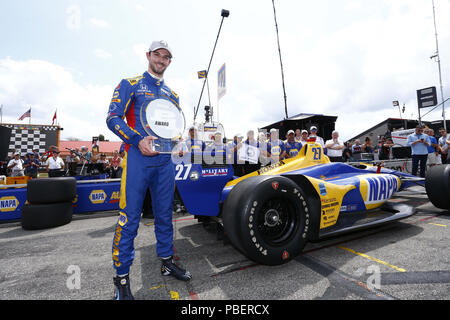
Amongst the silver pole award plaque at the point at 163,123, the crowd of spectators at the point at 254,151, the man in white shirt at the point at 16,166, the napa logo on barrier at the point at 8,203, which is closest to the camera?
the silver pole award plaque at the point at 163,123

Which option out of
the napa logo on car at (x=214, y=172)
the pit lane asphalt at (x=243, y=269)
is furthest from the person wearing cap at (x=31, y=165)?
the napa logo on car at (x=214, y=172)

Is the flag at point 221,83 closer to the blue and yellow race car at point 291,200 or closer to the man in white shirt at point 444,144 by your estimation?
the man in white shirt at point 444,144

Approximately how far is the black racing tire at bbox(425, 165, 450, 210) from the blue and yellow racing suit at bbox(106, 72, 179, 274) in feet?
12.7

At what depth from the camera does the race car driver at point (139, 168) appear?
67.0 inches

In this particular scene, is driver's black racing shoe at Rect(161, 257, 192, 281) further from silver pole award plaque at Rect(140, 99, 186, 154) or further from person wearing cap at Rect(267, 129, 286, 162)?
person wearing cap at Rect(267, 129, 286, 162)

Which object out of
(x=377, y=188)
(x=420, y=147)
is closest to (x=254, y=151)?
(x=377, y=188)

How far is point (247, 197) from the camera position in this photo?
75.2 inches

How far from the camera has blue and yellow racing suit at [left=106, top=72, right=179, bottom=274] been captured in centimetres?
171

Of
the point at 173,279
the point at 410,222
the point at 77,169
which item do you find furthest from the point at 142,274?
the point at 77,169

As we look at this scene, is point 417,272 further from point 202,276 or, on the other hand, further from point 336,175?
point 202,276

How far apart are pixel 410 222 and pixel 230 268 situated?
9.27 feet

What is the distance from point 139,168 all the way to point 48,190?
324cm

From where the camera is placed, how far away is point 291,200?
2.11 m

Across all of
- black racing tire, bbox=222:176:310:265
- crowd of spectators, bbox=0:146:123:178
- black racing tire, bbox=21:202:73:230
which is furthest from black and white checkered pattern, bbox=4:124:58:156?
black racing tire, bbox=222:176:310:265
